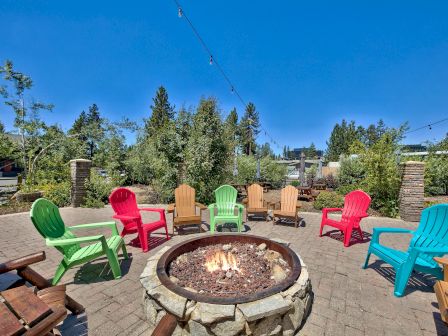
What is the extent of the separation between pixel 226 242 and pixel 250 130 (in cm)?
2699

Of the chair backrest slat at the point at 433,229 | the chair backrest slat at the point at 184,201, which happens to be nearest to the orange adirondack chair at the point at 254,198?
the chair backrest slat at the point at 184,201

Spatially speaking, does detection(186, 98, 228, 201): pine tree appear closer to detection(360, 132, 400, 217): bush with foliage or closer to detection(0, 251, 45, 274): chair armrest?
detection(360, 132, 400, 217): bush with foliage

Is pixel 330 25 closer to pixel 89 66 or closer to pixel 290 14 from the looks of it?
pixel 290 14

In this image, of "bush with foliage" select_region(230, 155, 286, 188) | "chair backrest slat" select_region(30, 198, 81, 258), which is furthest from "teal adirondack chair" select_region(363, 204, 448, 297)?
"bush with foliage" select_region(230, 155, 286, 188)

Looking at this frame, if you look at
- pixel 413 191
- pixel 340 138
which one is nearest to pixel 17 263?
pixel 413 191

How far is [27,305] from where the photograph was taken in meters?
1.37

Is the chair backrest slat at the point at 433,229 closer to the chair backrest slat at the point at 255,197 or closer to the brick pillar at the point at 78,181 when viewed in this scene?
the chair backrest slat at the point at 255,197

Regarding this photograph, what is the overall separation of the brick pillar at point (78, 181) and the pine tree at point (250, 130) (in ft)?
67.5

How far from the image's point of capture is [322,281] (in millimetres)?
2684

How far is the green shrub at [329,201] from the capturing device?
6.69m

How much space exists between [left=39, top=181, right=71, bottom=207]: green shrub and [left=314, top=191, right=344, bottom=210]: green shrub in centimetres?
842

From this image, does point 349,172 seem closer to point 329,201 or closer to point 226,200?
point 329,201

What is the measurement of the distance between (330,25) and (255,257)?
315 inches

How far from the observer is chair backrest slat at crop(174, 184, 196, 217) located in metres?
4.53
